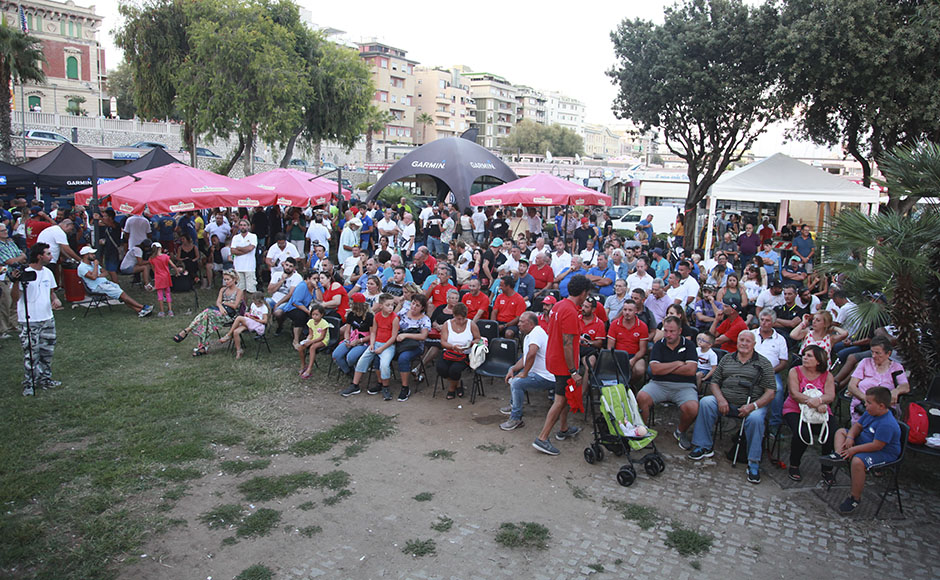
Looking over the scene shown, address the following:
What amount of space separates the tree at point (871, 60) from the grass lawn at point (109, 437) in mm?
13902

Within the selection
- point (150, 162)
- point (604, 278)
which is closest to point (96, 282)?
point (150, 162)

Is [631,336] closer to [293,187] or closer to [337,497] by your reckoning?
[337,497]

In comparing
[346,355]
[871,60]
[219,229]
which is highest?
[871,60]

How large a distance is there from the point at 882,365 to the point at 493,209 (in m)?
15.2

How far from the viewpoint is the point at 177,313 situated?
1200cm

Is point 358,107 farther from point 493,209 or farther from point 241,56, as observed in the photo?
point 493,209

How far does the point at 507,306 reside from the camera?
887cm

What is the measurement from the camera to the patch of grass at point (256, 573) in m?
4.37

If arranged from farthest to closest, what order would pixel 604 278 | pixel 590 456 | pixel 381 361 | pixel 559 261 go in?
pixel 559 261
pixel 604 278
pixel 381 361
pixel 590 456

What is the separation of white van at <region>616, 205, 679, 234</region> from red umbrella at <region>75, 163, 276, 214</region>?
1619 centimetres

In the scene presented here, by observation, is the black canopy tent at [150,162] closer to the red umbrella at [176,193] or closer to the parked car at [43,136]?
the red umbrella at [176,193]

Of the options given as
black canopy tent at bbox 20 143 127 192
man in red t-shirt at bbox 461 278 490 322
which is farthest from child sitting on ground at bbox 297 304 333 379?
black canopy tent at bbox 20 143 127 192

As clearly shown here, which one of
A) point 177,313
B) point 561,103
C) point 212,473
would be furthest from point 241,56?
point 561,103

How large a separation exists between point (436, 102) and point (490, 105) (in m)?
19.6
